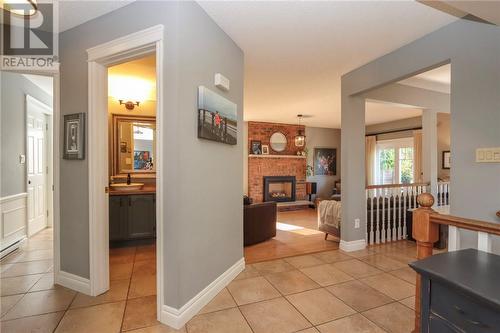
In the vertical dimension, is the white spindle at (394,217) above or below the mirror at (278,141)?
below

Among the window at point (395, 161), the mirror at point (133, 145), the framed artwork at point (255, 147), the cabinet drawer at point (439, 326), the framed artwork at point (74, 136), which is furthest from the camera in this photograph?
the framed artwork at point (255, 147)

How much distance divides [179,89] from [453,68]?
244cm

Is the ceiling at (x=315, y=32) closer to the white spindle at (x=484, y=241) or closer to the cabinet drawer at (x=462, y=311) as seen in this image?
the white spindle at (x=484, y=241)

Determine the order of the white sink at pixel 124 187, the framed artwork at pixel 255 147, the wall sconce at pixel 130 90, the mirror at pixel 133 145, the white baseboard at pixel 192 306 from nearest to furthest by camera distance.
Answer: the white baseboard at pixel 192 306
the white sink at pixel 124 187
the wall sconce at pixel 130 90
the mirror at pixel 133 145
the framed artwork at pixel 255 147

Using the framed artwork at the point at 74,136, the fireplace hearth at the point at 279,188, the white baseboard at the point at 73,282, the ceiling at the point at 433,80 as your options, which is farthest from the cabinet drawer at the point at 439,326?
the fireplace hearth at the point at 279,188

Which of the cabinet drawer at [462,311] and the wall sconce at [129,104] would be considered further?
the wall sconce at [129,104]

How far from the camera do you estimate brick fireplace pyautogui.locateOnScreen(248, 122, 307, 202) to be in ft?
23.6

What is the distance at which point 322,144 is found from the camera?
8328mm

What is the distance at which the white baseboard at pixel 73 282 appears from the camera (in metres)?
2.15

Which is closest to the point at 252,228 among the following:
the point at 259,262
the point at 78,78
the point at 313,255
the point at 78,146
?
the point at 259,262

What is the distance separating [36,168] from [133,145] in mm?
1636

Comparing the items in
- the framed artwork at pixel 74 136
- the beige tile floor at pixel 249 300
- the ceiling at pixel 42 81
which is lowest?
the beige tile floor at pixel 249 300

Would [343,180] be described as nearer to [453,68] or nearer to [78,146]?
[453,68]

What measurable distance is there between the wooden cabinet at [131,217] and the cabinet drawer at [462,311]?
3.36 metres
